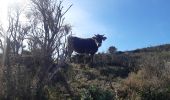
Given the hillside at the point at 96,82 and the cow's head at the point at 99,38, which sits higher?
the cow's head at the point at 99,38

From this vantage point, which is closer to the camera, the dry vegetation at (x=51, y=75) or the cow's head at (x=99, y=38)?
the dry vegetation at (x=51, y=75)

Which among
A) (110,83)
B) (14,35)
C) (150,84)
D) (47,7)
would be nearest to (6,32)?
(14,35)

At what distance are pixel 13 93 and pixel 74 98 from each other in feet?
7.63

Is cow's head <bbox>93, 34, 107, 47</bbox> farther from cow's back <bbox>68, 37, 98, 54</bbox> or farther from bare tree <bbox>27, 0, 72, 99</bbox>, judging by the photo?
bare tree <bbox>27, 0, 72, 99</bbox>

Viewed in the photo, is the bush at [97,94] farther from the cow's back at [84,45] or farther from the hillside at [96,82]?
the cow's back at [84,45]

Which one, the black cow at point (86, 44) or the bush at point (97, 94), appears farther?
the black cow at point (86, 44)

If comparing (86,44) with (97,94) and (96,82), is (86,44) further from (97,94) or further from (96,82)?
(97,94)

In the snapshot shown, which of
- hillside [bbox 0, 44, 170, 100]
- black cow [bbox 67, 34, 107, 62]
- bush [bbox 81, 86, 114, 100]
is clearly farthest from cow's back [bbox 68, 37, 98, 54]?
bush [bbox 81, 86, 114, 100]

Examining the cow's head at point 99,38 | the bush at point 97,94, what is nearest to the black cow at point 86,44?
the cow's head at point 99,38

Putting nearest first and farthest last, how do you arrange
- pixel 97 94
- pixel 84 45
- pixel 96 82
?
pixel 97 94 < pixel 96 82 < pixel 84 45

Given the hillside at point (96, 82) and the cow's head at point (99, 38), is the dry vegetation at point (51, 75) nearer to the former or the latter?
the hillside at point (96, 82)

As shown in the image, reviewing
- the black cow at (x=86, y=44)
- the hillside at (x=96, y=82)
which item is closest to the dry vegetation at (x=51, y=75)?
the hillside at (x=96, y=82)

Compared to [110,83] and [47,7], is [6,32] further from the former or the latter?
[110,83]

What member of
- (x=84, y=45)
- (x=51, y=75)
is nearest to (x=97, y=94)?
(x=51, y=75)
